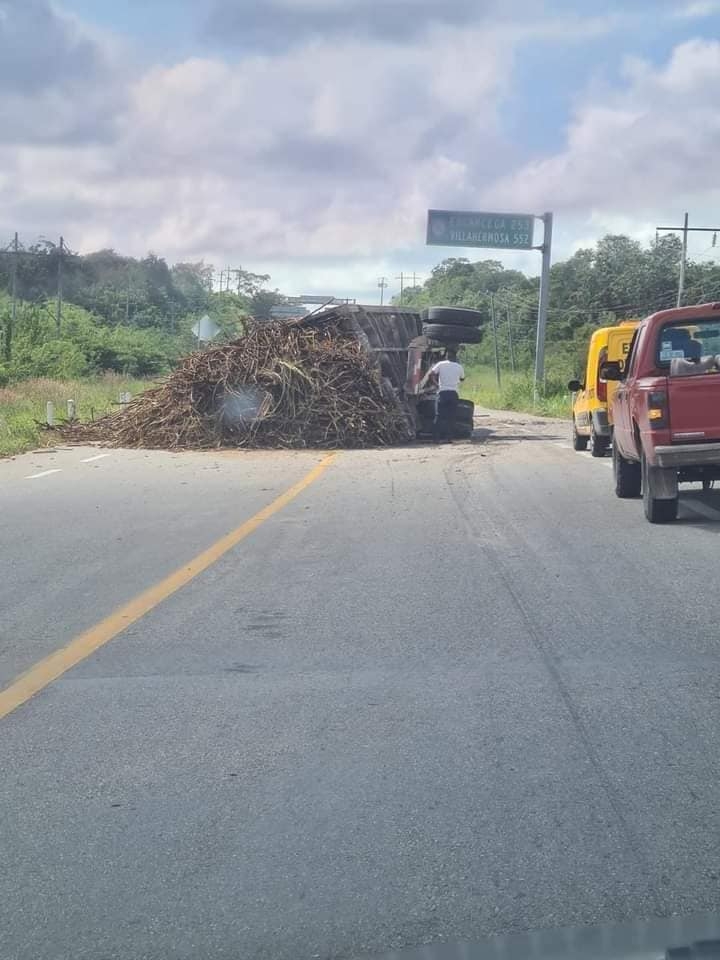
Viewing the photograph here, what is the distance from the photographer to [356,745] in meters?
5.31

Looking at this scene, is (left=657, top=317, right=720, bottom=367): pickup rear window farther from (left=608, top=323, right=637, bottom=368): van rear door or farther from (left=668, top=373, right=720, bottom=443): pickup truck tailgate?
(left=608, top=323, right=637, bottom=368): van rear door

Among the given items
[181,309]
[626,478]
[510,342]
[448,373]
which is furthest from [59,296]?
[626,478]

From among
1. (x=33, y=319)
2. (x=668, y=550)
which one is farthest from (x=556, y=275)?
(x=668, y=550)

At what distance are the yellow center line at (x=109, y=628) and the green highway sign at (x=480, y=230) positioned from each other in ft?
93.2

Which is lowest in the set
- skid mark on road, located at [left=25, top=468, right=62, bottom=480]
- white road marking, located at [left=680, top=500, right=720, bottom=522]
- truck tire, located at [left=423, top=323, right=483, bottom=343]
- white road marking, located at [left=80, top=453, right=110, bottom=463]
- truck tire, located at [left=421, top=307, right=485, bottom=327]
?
white road marking, located at [left=80, top=453, right=110, bottom=463]

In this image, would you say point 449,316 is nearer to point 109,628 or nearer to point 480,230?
point 480,230

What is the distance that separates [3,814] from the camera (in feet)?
15.0

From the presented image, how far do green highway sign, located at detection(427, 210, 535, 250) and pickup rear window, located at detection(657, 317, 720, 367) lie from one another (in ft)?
88.4

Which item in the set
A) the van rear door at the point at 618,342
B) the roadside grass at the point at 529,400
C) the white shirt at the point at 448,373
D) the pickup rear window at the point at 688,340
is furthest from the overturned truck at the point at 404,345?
the roadside grass at the point at 529,400

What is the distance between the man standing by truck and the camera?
23.1 m

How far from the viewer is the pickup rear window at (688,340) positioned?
12.4 metres

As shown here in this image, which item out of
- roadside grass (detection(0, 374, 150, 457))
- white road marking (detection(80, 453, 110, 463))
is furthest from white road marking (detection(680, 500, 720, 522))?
roadside grass (detection(0, 374, 150, 457))

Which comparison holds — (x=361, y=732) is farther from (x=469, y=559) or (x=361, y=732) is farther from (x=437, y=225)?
(x=437, y=225)

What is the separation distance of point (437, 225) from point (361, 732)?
35.4 m
